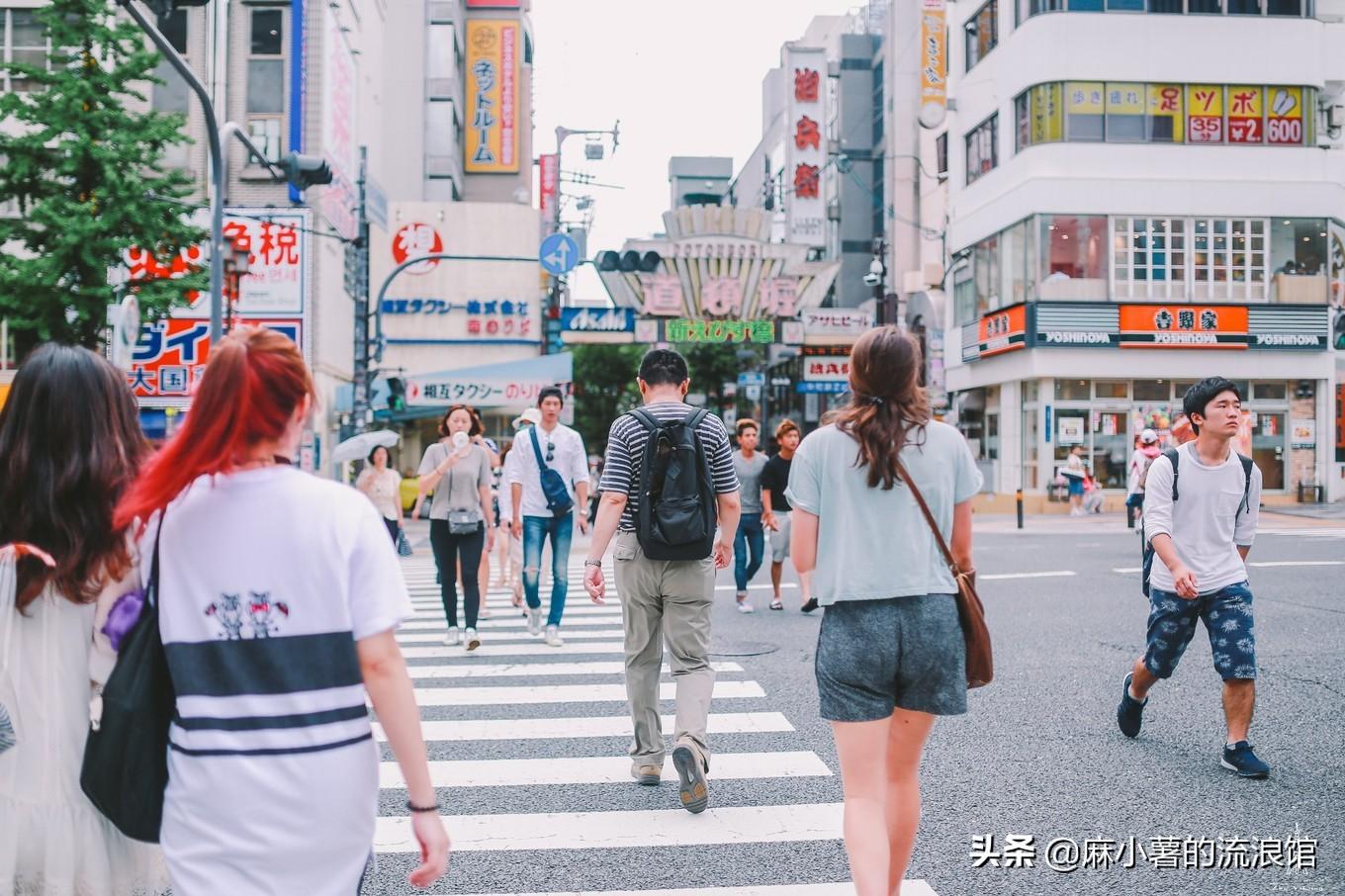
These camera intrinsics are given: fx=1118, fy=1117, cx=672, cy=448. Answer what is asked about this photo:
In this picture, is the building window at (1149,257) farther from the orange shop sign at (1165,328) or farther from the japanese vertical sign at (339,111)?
the japanese vertical sign at (339,111)

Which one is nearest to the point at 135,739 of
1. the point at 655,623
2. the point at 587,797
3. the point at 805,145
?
the point at 587,797

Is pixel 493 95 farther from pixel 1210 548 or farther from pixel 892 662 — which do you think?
pixel 892 662

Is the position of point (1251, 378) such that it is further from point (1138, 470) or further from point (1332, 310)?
point (1138, 470)

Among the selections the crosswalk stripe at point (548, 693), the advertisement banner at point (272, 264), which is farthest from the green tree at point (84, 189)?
the crosswalk stripe at point (548, 693)

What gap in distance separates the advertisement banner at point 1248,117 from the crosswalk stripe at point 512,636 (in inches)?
1057

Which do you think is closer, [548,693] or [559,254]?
[548,693]

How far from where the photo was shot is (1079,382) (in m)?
30.4

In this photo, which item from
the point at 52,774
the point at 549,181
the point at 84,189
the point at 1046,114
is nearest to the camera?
the point at 52,774

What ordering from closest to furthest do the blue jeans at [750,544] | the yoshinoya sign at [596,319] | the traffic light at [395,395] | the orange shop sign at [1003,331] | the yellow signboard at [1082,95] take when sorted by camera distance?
the blue jeans at [750,544] < the traffic light at [395,395] < the yellow signboard at [1082,95] < the orange shop sign at [1003,331] < the yoshinoya sign at [596,319]

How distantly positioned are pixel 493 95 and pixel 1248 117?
2923 cm

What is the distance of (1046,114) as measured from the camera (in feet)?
99.0

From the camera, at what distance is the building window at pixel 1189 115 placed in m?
30.0

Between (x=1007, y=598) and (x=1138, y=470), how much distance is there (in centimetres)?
573

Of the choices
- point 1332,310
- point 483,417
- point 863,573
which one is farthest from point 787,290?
point 863,573
